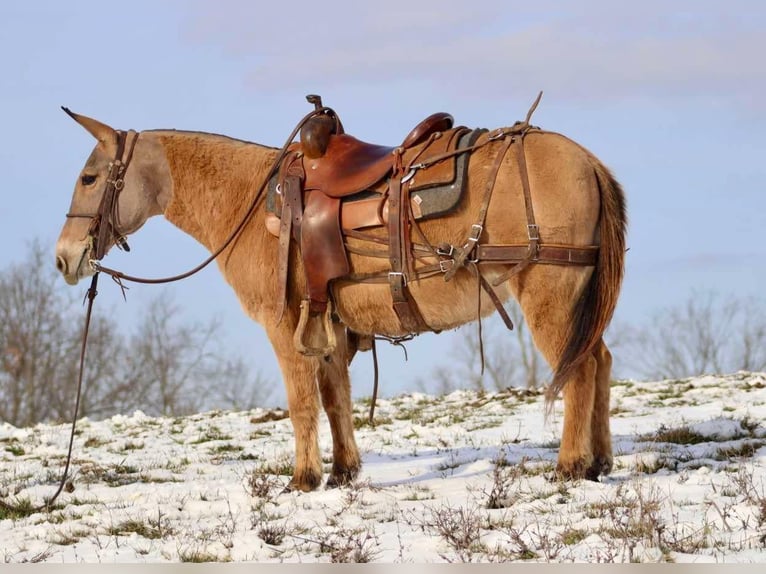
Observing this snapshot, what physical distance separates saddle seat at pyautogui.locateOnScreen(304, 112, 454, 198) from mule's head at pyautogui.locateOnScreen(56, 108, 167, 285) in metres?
1.56

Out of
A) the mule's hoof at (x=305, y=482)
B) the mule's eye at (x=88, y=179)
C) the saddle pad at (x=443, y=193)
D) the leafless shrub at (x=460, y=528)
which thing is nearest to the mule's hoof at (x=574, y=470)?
the leafless shrub at (x=460, y=528)

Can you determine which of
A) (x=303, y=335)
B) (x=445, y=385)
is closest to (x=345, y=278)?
(x=303, y=335)

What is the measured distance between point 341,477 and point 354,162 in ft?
8.03

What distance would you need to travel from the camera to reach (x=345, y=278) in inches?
280

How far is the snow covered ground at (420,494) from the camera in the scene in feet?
17.6

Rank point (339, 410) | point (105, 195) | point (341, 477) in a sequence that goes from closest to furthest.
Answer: point (341, 477), point (339, 410), point (105, 195)

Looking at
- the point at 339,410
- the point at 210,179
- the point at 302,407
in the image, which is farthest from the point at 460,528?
the point at 210,179

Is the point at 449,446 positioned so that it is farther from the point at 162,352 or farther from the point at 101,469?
the point at 162,352

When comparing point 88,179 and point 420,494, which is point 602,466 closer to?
point 420,494

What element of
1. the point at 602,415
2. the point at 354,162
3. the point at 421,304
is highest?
the point at 354,162

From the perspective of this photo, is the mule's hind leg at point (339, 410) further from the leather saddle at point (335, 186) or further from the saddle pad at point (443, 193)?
the saddle pad at point (443, 193)

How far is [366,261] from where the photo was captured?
701 cm

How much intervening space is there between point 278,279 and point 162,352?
1155 inches

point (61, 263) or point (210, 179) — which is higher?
point (210, 179)
